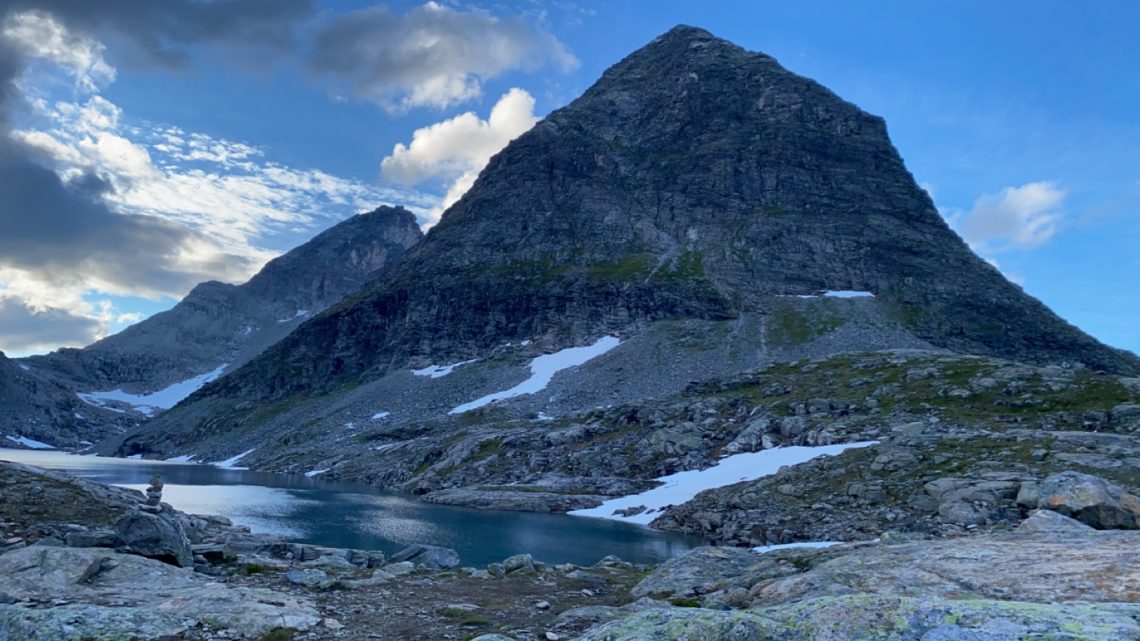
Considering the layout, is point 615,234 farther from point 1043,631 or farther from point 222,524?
point 1043,631

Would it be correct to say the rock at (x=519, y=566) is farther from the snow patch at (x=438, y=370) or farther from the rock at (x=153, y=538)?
the snow patch at (x=438, y=370)

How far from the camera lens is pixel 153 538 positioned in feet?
68.0

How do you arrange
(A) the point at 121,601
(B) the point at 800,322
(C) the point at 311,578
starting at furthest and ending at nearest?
(B) the point at 800,322 < (C) the point at 311,578 < (A) the point at 121,601

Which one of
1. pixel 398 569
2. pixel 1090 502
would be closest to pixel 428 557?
pixel 398 569

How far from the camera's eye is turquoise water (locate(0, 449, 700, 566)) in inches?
1743

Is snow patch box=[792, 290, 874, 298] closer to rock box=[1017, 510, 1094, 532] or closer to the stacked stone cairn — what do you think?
rock box=[1017, 510, 1094, 532]

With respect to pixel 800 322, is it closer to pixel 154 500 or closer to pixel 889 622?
pixel 154 500

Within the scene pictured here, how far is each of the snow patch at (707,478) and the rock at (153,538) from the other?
4110 cm

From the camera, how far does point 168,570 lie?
18953 millimetres

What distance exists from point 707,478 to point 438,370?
10042 cm

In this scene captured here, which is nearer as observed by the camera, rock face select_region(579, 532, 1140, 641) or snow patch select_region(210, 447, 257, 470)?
rock face select_region(579, 532, 1140, 641)

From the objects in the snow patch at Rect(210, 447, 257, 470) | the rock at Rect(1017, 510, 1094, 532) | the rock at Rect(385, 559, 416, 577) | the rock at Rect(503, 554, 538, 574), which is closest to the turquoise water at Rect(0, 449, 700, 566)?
the rock at Rect(503, 554, 538, 574)

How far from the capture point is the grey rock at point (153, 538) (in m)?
20.5

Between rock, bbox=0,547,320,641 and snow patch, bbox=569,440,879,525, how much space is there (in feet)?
143
